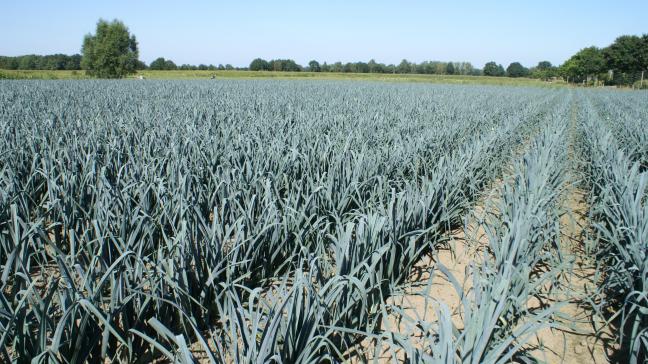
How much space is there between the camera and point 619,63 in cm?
6188

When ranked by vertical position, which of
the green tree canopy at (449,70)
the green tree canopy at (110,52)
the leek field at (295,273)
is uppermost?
the green tree canopy at (449,70)

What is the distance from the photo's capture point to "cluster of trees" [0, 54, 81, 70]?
79625 mm

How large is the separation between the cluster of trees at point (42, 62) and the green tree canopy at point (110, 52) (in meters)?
32.8

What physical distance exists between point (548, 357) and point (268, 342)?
177cm

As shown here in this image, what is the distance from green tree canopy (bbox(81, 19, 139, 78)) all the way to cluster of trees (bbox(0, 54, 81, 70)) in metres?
32.8

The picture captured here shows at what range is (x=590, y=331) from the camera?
235cm

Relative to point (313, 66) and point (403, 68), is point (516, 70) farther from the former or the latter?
point (313, 66)

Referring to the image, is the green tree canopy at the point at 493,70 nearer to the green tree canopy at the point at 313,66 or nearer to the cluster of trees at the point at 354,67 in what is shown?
the cluster of trees at the point at 354,67

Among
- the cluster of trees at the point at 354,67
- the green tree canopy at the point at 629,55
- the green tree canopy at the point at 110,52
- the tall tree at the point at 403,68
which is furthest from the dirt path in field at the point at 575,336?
the tall tree at the point at 403,68

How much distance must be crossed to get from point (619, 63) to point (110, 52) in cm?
7913

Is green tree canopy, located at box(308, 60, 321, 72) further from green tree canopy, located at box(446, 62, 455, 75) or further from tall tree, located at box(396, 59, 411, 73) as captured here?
green tree canopy, located at box(446, 62, 455, 75)

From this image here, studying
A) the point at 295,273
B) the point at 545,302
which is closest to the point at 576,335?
the point at 545,302

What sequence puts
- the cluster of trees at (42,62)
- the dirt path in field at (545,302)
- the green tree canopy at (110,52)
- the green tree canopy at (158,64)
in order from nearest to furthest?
the dirt path in field at (545,302) → the green tree canopy at (110,52) → the cluster of trees at (42,62) → the green tree canopy at (158,64)

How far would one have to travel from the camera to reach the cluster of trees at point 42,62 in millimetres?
79625
